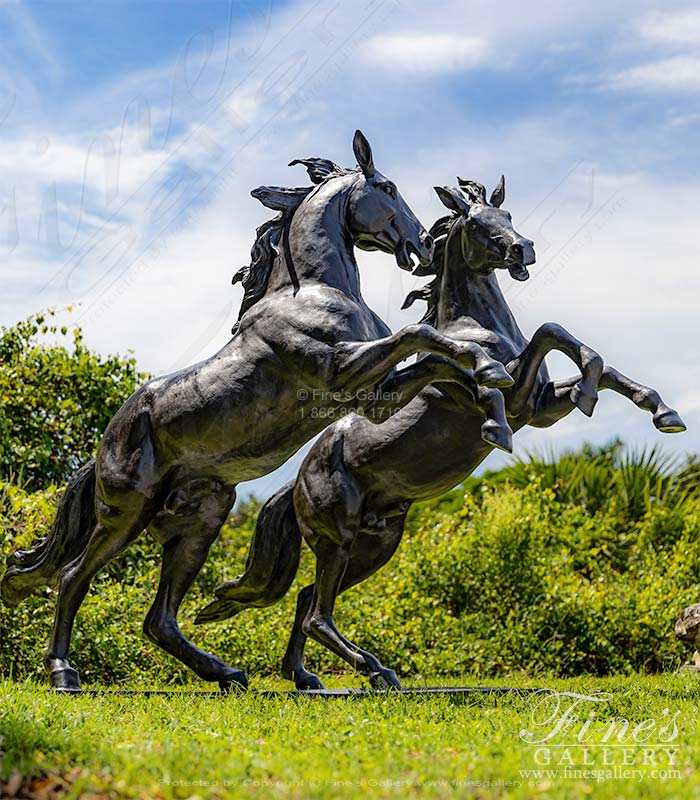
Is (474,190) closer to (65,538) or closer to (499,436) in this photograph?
(499,436)

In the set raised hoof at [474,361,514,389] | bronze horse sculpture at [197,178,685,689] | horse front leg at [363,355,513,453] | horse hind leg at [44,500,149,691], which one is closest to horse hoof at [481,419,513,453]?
horse front leg at [363,355,513,453]

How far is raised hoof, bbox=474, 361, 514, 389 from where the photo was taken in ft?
16.8

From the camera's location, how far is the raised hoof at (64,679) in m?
6.06

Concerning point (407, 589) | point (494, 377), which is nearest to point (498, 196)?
point (494, 377)

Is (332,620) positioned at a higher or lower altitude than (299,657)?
higher

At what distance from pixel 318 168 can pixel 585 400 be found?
7.26 ft

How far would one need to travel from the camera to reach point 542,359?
20.3 feet

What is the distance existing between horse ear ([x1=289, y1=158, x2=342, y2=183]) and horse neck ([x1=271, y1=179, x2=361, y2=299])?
24 centimetres

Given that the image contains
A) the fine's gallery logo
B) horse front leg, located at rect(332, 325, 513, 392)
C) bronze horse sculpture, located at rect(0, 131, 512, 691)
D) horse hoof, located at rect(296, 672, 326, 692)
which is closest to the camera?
the fine's gallery logo

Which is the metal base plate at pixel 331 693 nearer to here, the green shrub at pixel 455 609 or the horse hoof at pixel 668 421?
the horse hoof at pixel 668 421

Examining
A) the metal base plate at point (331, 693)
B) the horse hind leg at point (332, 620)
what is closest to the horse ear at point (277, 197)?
the horse hind leg at point (332, 620)

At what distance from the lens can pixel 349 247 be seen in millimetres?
6219

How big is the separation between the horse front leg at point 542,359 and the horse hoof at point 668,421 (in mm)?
366

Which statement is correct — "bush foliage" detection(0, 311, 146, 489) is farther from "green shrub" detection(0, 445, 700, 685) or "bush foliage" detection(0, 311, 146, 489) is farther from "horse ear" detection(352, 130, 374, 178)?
"horse ear" detection(352, 130, 374, 178)
